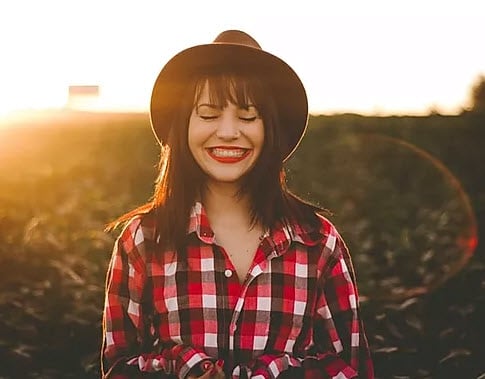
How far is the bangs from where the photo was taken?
2.40m

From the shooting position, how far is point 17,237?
6.79m

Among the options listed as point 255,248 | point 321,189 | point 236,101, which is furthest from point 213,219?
point 321,189

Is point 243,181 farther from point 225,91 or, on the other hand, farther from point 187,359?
point 187,359

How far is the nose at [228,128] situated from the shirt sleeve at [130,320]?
34 cm

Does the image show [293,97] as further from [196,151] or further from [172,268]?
[172,268]

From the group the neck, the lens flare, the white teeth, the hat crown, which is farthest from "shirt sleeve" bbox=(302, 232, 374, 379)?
the lens flare

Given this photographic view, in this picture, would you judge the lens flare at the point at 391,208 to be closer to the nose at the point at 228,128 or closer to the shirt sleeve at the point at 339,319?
the shirt sleeve at the point at 339,319

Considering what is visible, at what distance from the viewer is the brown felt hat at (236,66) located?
2.45 m

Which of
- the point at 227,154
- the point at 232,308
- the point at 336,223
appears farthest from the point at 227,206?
the point at 336,223

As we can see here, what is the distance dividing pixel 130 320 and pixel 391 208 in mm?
5935

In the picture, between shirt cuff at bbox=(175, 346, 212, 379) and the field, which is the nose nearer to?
shirt cuff at bbox=(175, 346, 212, 379)

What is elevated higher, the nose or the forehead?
the forehead

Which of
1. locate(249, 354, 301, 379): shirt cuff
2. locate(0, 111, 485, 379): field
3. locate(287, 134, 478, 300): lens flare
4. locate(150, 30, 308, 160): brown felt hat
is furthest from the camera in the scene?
locate(287, 134, 478, 300): lens flare

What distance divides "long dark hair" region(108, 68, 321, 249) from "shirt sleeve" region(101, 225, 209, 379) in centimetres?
9
